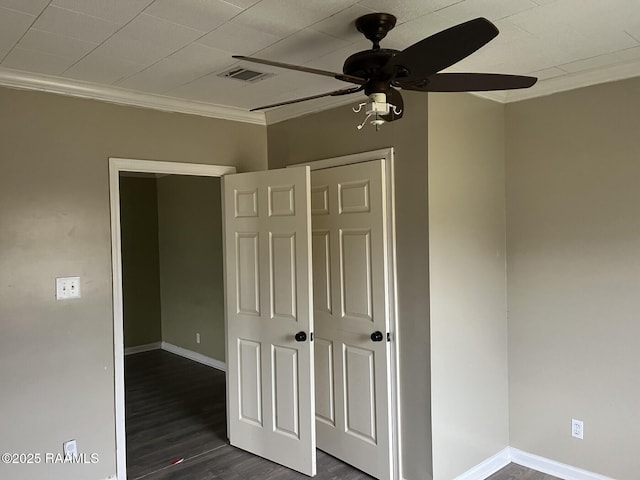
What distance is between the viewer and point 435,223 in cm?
276

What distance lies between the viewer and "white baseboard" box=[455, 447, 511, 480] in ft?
9.79

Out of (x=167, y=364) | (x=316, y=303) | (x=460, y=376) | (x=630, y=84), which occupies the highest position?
(x=630, y=84)

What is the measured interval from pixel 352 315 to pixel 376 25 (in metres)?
1.81

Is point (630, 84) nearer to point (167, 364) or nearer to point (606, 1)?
point (606, 1)

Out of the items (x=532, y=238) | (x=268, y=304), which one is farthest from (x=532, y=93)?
(x=268, y=304)

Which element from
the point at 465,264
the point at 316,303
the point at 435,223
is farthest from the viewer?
the point at 316,303

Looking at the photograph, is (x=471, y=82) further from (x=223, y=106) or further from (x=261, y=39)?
(x=223, y=106)

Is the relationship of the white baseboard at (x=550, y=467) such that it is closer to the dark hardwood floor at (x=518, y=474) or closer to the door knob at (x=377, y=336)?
the dark hardwood floor at (x=518, y=474)

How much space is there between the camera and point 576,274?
9.58 feet

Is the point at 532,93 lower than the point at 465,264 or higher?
higher

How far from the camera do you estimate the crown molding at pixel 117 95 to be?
8.63 feet

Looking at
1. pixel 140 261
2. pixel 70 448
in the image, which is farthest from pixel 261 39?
pixel 140 261

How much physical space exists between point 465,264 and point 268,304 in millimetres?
1314

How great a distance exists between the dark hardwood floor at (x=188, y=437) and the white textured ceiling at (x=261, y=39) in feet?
8.06
